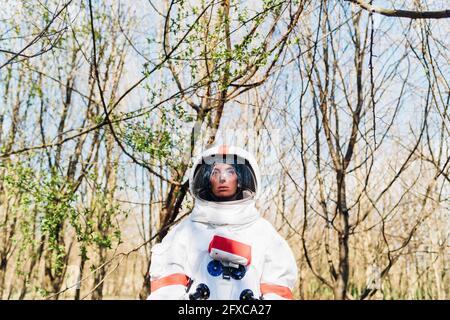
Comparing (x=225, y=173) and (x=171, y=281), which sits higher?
(x=225, y=173)

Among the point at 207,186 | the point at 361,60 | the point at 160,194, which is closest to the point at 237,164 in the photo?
the point at 207,186

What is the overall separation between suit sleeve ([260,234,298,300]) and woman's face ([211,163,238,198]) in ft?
0.95

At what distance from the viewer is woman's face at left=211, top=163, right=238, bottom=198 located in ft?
6.58

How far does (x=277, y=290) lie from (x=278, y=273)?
0.07 meters

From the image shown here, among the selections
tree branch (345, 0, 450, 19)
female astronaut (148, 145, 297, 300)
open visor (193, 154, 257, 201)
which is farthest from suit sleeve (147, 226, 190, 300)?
tree branch (345, 0, 450, 19)

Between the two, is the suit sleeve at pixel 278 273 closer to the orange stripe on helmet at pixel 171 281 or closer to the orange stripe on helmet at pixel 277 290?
the orange stripe on helmet at pixel 277 290

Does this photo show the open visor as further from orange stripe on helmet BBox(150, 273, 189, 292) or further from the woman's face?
orange stripe on helmet BBox(150, 273, 189, 292)

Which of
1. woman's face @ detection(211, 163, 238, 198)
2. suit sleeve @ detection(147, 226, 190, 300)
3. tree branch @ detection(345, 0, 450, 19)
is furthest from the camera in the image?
tree branch @ detection(345, 0, 450, 19)

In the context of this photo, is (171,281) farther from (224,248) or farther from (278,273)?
(278,273)

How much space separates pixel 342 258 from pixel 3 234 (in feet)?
14.0

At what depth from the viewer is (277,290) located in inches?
74.1

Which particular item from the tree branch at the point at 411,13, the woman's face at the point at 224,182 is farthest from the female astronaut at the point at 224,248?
the tree branch at the point at 411,13

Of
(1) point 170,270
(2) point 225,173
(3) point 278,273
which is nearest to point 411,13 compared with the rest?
(2) point 225,173
